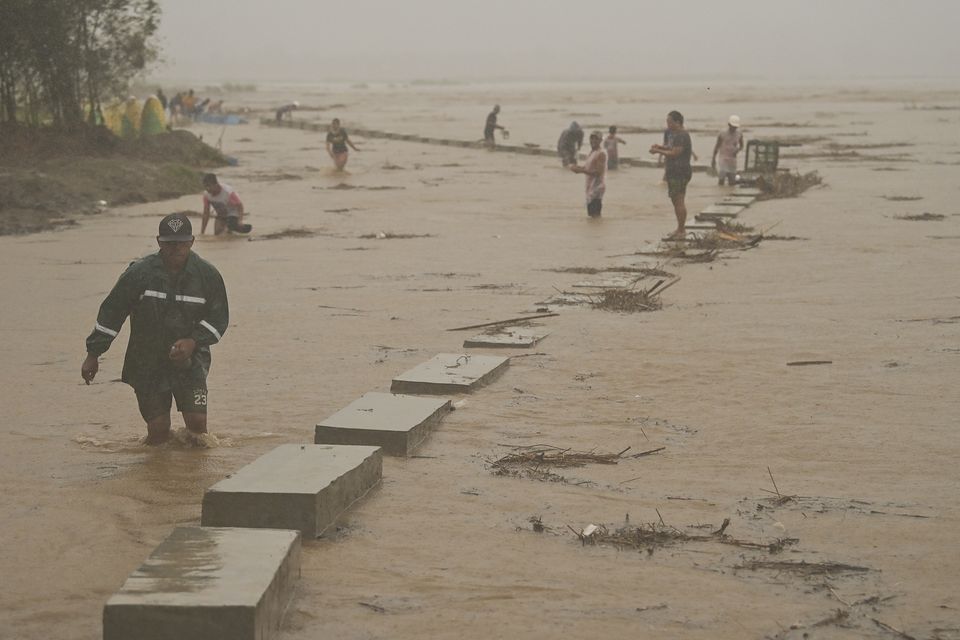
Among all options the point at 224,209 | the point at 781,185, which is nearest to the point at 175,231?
the point at 224,209

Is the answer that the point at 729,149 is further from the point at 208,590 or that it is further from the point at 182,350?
the point at 208,590

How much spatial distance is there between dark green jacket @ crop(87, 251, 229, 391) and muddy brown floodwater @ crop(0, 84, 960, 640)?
51 centimetres

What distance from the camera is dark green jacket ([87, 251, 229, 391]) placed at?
24.0 feet

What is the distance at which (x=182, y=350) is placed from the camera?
7262mm

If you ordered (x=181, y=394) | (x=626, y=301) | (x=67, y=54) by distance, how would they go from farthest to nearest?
(x=67, y=54) < (x=626, y=301) < (x=181, y=394)

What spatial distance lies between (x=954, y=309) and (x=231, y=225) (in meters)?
10.3

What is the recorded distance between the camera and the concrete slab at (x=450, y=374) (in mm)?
8773

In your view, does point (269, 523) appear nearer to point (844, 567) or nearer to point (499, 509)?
point (499, 509)

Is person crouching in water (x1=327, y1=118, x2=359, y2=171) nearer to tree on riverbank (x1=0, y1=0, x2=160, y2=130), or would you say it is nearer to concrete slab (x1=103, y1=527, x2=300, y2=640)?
tree on riverbank (x1=0, y1=0, x2=160, y2=130)

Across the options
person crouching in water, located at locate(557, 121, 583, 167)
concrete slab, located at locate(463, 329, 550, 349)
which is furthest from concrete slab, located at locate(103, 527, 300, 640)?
person crouching in water, located at locate(557, 121, 583, 167)

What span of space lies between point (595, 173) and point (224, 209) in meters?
5.57

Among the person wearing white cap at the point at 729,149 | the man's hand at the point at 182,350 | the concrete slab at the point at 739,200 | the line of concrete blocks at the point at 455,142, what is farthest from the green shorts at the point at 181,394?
the line of concrete blocks at the point at 455,142

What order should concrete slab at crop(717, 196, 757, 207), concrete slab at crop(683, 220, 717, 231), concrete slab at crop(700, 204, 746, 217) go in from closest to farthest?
concrete slab at crop(683, 220, 717, 231) < concrete slab at crop(700, 204, 746, 217) < concrete slab at crop(717, 196, 757, 207)

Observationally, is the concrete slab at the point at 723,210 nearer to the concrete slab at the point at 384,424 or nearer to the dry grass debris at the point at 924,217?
the dry grass debris at the point at 924,217
